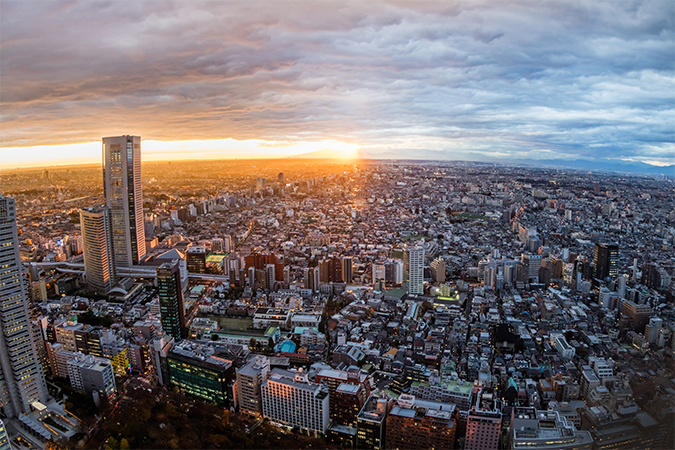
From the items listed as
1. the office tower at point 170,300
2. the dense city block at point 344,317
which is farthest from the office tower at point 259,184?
the office tower at point 170,300

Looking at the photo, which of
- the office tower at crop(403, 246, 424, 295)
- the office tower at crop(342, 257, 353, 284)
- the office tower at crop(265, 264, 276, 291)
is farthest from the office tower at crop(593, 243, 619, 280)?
the office tower at crop(265, 264, 276, 291)

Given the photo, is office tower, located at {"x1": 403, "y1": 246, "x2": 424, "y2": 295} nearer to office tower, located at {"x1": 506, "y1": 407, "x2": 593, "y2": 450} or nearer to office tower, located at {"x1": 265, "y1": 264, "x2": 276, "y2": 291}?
office tower, located at {"x1": 265, "y1": 264, "x2": 276, "y2": 291}

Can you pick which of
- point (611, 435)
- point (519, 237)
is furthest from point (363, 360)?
point (519, 237)

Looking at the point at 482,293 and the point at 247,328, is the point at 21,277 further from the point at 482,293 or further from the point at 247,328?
the point at 482,293

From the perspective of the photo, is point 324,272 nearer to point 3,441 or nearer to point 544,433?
point 544,433

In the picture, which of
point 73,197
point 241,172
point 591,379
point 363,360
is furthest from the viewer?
point 241,172

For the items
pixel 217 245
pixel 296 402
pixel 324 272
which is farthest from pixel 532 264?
pixel 217 245
